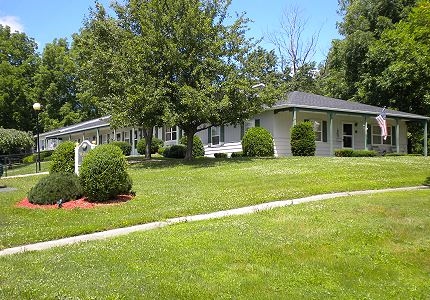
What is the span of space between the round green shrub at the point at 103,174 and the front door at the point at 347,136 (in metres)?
20.9

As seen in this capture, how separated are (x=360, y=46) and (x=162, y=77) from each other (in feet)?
77.4

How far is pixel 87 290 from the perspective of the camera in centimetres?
567

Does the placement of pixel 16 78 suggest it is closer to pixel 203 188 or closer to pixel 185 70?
pixel 185 70

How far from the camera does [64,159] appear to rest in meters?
15.4

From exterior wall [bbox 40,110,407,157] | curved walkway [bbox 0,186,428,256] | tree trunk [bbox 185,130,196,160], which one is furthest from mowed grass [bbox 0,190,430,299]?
exterior wall [bbox 40,110,407,157]

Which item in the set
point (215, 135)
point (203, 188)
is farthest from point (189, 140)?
point (203, 188)

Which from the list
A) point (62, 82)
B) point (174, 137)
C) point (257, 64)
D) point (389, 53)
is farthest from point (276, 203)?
point (62, 82)

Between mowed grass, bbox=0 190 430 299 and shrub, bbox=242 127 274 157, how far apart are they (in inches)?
594

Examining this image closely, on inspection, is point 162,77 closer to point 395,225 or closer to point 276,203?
point 276,203

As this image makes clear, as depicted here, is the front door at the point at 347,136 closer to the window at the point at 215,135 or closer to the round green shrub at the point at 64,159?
the window at the point at 215,135

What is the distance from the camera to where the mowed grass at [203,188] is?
34.6 feet

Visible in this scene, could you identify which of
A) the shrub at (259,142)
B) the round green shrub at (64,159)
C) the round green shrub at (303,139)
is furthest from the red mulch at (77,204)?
the round green shrub at (303,139)

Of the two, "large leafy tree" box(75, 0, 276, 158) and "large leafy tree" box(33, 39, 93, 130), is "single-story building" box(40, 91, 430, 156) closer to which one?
"large leafy tree" box(75, 0, 276, 158)

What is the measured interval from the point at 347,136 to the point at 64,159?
2085 cm
